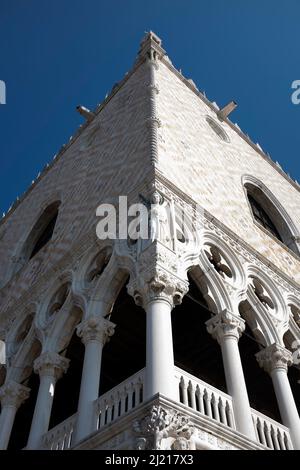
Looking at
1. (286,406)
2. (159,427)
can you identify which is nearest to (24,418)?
(286,406)

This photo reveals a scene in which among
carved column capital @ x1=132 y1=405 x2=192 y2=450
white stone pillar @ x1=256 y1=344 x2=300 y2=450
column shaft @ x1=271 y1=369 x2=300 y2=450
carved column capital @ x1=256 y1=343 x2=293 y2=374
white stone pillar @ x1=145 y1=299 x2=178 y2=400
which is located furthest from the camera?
carved column capital @ x1=256 y1=343 x2=293 y2=374

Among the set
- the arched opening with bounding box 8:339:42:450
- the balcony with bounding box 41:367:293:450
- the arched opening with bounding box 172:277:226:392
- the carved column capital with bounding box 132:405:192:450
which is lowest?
the carved column capital with bounding box 132:405:192:450

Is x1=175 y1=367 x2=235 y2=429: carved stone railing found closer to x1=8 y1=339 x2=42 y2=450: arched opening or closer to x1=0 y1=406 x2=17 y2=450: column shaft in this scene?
x1=0 y1=406 x2=17 y2=450: column shaft

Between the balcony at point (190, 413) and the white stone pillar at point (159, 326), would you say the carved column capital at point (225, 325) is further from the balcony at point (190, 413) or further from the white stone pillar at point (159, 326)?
the balcony at point (190, 413)

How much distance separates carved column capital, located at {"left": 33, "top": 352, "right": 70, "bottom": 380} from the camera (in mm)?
7523

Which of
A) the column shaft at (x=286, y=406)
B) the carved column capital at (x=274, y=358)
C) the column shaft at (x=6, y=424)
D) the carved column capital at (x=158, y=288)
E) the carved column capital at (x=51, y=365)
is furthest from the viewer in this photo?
the carved column capital at (x=274, y=358)

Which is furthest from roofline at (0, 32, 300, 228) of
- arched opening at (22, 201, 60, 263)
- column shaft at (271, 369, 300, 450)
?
column shaft at (271, 369, 300, 450)

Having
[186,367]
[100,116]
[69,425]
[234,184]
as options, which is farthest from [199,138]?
[69,425]

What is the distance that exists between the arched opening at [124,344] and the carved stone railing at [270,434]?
3.23 m

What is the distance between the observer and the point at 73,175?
13.4m

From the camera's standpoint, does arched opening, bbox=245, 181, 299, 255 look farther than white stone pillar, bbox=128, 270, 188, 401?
Yes

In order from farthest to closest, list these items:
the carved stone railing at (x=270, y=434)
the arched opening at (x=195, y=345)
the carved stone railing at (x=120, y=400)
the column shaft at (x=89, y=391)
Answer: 1. the arched opening at (x=195, y=345)
2. the carved stone railing at (x=270, y=434)
3. the column shaft at (x=89, y=391)
4. the carved stone railing at (x=120, y=400)

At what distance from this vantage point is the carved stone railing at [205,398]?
19.3 ft

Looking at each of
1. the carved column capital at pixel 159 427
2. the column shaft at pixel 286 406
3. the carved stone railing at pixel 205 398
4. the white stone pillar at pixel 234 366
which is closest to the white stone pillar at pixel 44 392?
the carved stone railing at pixel 205 398
